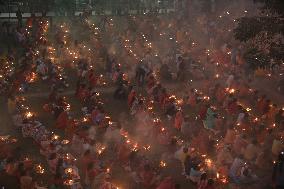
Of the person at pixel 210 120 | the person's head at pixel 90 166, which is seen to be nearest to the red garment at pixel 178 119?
the person at pixel 210 120

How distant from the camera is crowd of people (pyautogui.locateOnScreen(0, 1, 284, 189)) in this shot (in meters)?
14.7

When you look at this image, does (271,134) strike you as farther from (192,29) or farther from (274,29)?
(192,29)

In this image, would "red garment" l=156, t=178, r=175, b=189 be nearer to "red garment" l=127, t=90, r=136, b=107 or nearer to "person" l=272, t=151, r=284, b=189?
"person" l=272, t=151, r=284, b=189

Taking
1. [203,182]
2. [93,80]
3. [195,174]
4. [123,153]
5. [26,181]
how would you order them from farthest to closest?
[93,80] < [123,153] < [195,174] < [203,182] < [26,181]

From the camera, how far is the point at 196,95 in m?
21.0

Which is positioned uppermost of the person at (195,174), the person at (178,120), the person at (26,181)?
the person at (178,120)

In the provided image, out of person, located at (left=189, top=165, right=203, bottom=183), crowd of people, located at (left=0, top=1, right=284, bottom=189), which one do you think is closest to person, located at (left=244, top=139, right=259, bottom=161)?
crowd of people, located at (left=0, top=1, right=284, bottom=189)

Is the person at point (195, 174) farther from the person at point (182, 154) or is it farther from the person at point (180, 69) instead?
the person at point (180, 69)

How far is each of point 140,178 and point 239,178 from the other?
3.52 meters

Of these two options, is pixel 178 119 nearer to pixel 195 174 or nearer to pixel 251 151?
pixel 251 151

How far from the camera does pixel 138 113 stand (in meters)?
18.8

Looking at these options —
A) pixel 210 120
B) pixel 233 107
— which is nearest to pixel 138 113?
pixel 210 120

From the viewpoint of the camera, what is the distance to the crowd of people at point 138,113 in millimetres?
14711

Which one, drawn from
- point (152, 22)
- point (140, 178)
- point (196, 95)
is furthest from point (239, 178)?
point (152, 22)
